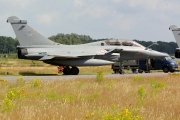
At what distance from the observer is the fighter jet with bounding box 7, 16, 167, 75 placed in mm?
29062

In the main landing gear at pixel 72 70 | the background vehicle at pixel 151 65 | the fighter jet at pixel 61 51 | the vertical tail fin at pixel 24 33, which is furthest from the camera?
the background vehicle at pixel 151 65

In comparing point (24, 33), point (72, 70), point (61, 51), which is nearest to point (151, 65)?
point (72, 70)

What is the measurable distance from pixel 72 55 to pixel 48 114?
21.8 meters

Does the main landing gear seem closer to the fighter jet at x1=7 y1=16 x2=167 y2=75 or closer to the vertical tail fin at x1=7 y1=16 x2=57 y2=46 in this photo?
the fighter jet at x1=7 y1=16 x2=167 y2=75

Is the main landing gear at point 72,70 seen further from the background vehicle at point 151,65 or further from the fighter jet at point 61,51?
the background vehicle at point 151,65

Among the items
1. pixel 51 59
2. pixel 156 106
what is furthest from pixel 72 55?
pixel 156 106

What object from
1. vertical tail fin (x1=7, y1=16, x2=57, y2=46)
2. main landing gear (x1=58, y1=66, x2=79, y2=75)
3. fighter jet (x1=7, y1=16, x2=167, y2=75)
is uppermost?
vertical tail fin (x1=7, y1=16, x2=57, y2=46)

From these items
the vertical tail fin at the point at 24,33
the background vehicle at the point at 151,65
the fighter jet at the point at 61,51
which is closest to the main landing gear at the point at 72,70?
the fighter jet at the point at 61,51

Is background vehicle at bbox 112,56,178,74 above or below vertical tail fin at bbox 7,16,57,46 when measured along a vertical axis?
below

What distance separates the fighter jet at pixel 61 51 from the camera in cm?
2906

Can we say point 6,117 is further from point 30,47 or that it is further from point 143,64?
point 143,64

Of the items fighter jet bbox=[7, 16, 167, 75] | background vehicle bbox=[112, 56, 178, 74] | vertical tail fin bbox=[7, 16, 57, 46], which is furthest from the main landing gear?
background vehicle bbox=[112, 56, 178, 74]

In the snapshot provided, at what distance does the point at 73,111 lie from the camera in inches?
320

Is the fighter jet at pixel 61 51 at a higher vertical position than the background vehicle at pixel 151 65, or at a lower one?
higher
